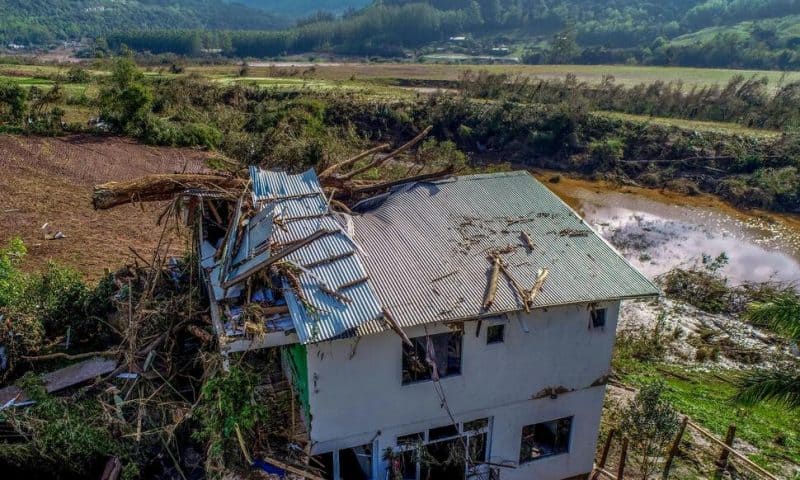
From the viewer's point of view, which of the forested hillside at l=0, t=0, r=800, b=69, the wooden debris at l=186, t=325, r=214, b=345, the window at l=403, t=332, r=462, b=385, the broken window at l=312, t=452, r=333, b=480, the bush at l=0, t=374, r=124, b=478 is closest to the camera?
the window at l=403, t=332, r=462, b=385

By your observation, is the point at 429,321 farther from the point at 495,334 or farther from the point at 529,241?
the point at 529,241

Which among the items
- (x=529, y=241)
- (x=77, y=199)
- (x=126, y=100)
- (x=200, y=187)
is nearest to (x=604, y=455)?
(x=529, y=241)

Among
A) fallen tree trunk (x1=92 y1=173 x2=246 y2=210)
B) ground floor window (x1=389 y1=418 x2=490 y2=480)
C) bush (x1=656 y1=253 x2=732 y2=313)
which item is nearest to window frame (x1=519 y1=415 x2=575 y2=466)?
ground floor window (x1=389 y1=418 x2=490 y2=480)

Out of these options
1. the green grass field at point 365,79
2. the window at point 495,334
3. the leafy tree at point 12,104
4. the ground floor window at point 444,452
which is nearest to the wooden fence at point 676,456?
the ground floor window at point 444,452

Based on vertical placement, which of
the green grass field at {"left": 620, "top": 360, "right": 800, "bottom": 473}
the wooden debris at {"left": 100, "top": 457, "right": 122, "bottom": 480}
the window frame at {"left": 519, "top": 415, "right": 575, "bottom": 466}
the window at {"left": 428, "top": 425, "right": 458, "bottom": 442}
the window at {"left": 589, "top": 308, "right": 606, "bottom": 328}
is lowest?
the green grass field at {"left": 620, "top": 360, "right": 800, "bottom": 473}

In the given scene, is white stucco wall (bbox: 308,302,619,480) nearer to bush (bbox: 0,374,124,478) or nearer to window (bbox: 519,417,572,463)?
window (bbox: 519,417,572,463)

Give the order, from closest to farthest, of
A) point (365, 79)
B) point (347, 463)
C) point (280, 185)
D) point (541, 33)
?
point (347, 463) → point (280, 185) → point (365, 79) → point (541, 33)
